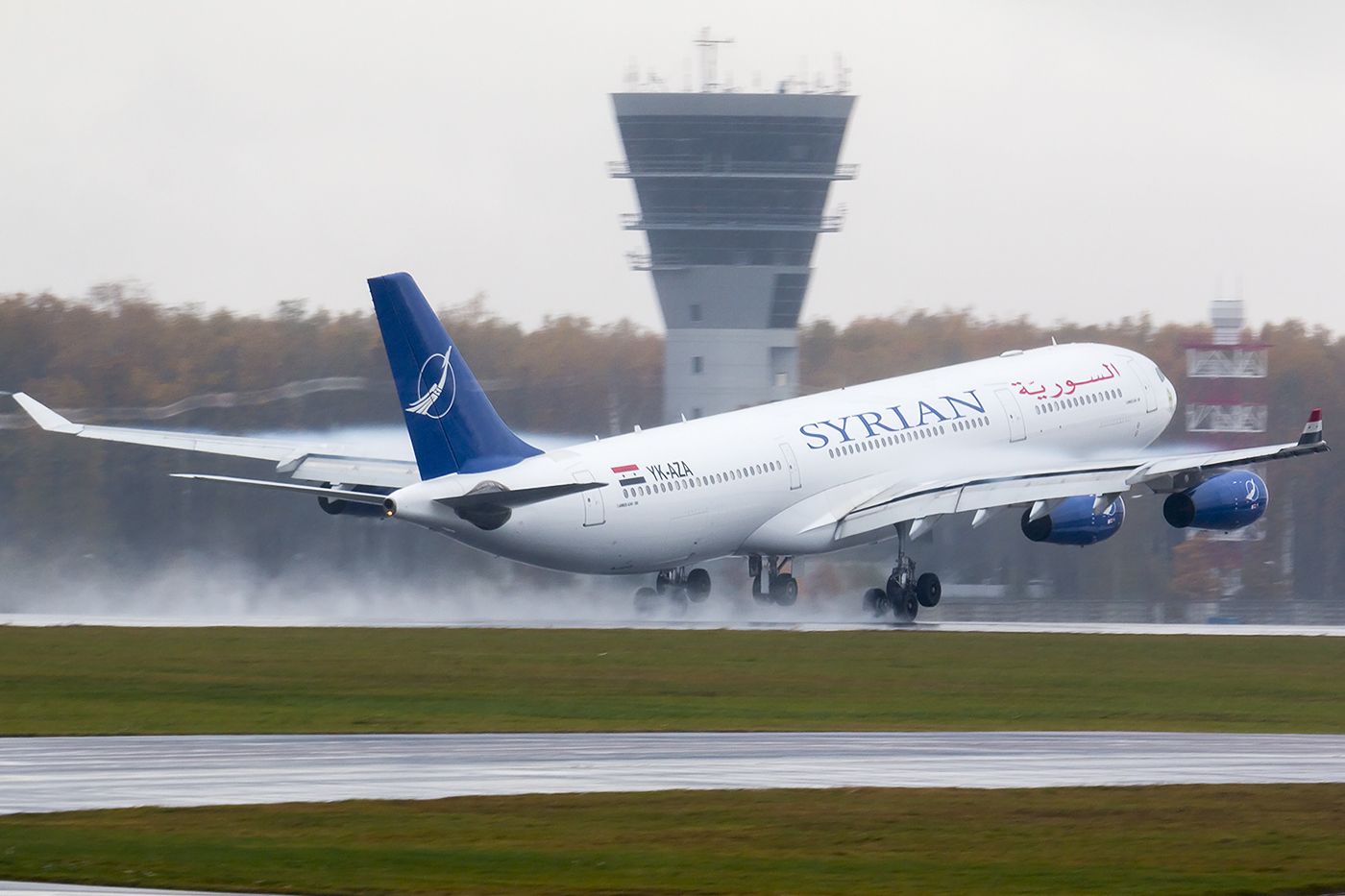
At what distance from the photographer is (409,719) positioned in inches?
1228

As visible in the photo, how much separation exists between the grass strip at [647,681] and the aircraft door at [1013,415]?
323 inches

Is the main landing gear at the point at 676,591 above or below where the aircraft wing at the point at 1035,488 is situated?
below

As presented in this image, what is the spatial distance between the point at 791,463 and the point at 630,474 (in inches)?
234

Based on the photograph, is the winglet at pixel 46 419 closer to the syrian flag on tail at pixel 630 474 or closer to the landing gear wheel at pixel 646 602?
the syrian flag on tail at pixel 630 474

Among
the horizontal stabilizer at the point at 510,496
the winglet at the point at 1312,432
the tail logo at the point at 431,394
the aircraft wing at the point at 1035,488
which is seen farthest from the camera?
the aircraft wing at the point at 1035,488

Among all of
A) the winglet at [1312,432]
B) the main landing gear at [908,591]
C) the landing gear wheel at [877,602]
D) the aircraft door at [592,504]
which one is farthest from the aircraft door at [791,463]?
the winglet at [1312,432]

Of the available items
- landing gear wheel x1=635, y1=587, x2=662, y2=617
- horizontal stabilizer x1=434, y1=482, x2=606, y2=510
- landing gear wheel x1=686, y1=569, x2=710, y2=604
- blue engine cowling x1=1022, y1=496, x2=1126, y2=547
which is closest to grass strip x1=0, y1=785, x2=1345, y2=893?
horizontal stabilizer x1=434, y1=482, x2=606, y2=510

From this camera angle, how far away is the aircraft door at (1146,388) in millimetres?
61125

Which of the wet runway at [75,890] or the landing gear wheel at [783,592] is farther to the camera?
the landing gear wheel at [783,592]

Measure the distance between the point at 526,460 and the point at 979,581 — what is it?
127 feet

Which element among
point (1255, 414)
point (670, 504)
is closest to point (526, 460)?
point (670, 504)

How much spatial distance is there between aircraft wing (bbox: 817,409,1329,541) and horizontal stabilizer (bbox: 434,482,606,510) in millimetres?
9844

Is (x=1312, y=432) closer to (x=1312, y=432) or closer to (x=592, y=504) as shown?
(x=1312, y=432)

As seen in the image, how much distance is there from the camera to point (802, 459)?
172 feet
